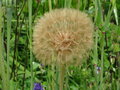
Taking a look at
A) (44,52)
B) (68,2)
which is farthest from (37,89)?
(44,52)

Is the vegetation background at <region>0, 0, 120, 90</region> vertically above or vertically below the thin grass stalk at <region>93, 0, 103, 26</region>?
below

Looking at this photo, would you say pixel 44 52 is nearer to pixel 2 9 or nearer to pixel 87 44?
pixel 87 44

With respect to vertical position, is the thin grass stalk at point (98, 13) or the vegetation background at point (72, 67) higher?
the thin grass stalk at point (98, 13)

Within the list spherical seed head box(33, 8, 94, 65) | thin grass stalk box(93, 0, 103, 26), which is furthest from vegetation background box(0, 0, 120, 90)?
spherical seed head box(33, 8, 94, 65)

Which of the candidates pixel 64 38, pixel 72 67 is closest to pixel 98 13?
pixel 64 38

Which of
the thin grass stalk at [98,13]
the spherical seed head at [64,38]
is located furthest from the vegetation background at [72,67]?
the spherical seed head at [64,38]

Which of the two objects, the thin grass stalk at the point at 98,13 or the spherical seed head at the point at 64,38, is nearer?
the spherical seed head at the point at 64,38

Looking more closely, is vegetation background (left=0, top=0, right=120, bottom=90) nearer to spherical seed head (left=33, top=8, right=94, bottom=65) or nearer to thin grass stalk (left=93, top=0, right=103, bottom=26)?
thin grass stalk (left=93, top=0, right=103, bottom=26)

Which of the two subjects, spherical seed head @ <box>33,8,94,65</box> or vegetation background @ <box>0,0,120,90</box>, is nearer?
spherical seed head @ <box>33,8,94,65</box>

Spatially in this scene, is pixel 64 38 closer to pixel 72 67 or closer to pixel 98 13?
pixel 98 13

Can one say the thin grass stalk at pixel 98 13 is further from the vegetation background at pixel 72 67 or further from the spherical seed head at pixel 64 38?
the spherical seed head at pixel 64 38
